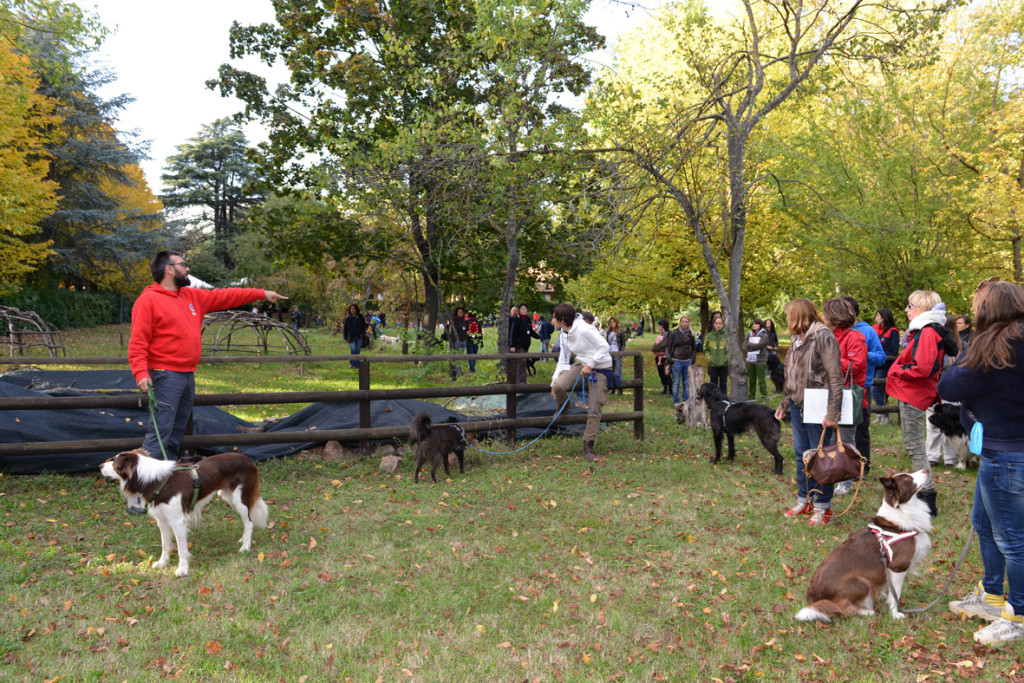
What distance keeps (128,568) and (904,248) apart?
52.5ft

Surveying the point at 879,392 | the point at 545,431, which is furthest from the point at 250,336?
the point at 879,392

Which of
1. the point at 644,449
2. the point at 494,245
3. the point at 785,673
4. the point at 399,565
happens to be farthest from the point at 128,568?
the point at 494,245

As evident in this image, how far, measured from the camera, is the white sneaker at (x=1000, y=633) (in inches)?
140

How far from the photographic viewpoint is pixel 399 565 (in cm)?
477

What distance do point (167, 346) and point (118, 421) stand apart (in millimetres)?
2603

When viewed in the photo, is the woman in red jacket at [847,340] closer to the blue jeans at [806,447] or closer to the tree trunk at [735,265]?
the blue jeans at [806,447]

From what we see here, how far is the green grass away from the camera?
3502 mm

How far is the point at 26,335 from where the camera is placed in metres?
20.8

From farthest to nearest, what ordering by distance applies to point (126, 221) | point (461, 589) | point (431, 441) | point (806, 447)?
point (126, 221) → point (431, 441) → point (806, 447) → point (461, 589)

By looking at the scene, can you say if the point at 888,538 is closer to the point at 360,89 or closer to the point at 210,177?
the point at 360,89

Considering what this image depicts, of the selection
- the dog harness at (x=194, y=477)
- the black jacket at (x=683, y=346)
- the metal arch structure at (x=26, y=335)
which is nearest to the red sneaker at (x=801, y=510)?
the dog harness at (x=194, y=477)

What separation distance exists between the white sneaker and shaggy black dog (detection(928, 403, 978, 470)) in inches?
187

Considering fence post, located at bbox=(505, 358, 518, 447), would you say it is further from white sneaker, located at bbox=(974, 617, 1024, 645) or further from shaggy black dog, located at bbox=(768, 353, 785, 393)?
shaggy black dog, located at bbox=(768, 353, 785, 393)

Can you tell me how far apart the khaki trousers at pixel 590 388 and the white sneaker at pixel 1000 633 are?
176 inches
